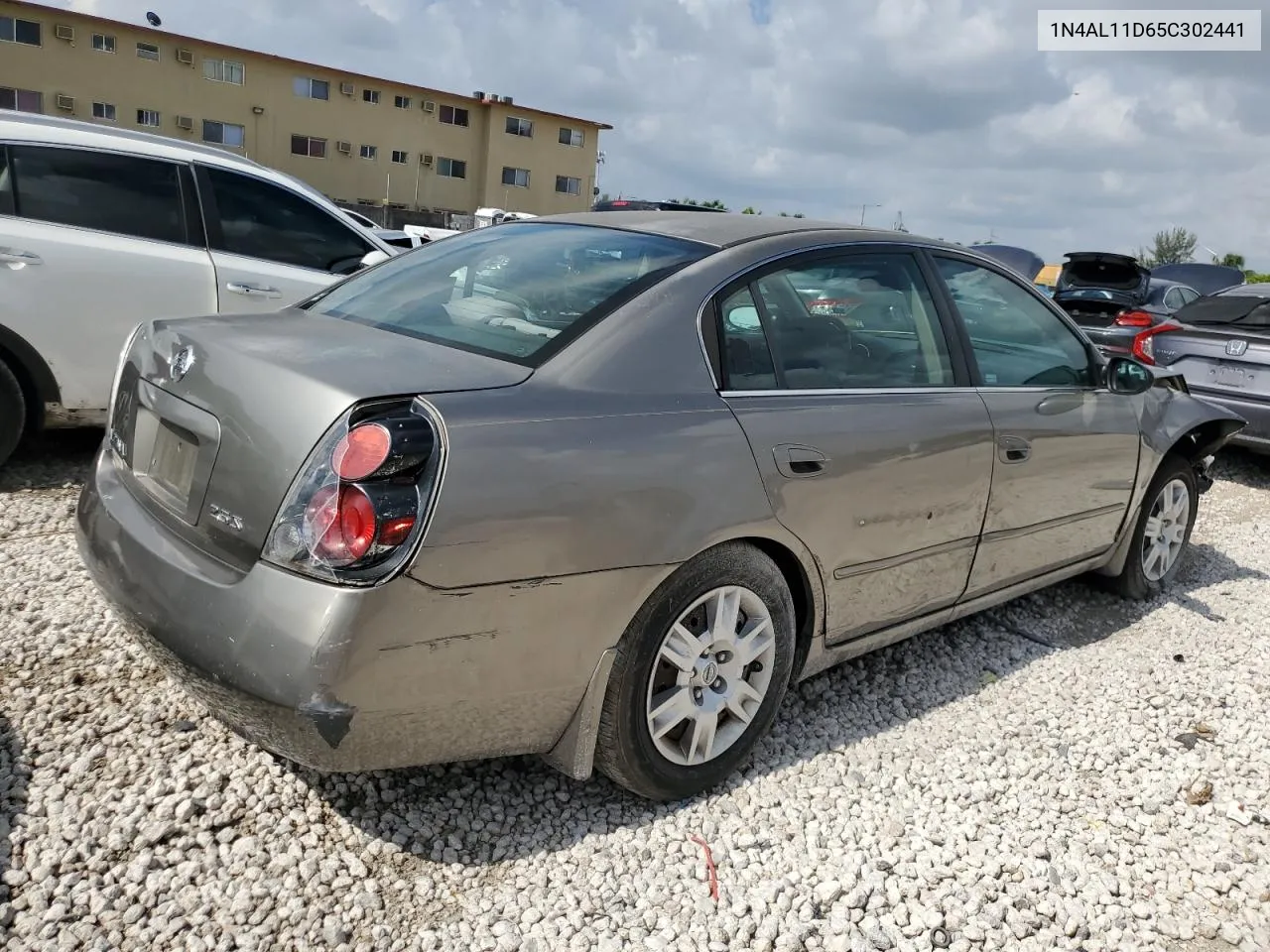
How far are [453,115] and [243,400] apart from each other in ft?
150

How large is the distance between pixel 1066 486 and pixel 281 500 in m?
3.07

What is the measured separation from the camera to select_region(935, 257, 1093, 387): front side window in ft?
12.0

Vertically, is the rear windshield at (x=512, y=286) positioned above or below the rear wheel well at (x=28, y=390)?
above

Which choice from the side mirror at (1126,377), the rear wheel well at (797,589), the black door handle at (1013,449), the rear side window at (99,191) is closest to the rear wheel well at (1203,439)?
the side mirror at (1126,377)

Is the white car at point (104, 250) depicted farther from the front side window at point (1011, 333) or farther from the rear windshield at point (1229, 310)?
the rear windshield at point (1229, 310)

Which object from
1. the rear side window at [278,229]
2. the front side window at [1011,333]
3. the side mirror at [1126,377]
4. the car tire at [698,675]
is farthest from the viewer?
the rear side window at [278,229]

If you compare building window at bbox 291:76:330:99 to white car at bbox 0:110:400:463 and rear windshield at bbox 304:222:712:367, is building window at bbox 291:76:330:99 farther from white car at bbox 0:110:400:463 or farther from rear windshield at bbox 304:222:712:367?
rear windshield at bbox 304:222:712:367

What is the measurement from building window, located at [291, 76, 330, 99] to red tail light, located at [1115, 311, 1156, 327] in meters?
38.4

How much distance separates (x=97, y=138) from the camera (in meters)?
5.08

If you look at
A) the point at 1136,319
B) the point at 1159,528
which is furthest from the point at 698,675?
the point at 1136,319

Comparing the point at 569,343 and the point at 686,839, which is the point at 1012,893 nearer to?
the point at 686,839

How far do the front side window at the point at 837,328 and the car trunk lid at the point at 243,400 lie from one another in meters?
0.79

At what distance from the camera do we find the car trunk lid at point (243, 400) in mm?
2191

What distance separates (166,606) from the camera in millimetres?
→ 2307
